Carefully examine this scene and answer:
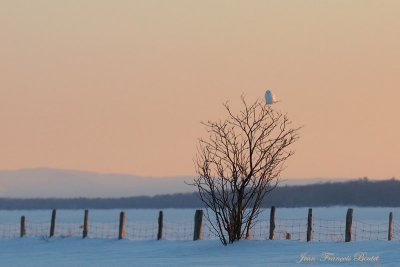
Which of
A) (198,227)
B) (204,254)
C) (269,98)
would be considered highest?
(269,98)

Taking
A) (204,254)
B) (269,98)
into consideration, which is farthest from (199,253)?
(269,98)

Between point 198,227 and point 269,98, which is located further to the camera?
point 198,227

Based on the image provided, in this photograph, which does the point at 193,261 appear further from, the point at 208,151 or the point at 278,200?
the point at 278,200

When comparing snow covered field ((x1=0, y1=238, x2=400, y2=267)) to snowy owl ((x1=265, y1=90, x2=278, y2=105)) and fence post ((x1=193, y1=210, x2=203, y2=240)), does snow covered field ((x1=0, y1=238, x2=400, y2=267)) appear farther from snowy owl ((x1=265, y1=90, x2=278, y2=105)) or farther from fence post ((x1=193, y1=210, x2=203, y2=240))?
snowy owl ((x1=265, y1=90, x2=278, y2=105))

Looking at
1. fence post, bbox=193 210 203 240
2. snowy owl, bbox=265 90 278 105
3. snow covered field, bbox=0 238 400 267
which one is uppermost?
snowy owl, bbox=265 90 278 105

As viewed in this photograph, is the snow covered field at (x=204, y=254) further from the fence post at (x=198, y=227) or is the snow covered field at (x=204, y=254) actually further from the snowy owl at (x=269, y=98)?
the snowy owl at (x=269, y=98)

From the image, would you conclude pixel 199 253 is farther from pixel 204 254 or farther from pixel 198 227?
pixel 198 227

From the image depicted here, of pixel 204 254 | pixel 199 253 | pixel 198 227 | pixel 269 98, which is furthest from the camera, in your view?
pixel 198 227

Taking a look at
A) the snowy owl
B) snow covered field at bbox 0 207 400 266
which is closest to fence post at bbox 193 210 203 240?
snow covered field at bbox 0 207 400 266

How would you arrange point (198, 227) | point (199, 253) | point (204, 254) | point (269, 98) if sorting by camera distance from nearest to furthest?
1. point (204, 254)
2. point (199, 253)
3. point (269, 98)
4. point (198, 227)

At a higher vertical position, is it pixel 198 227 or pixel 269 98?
pixel 269 98

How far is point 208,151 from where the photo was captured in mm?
32094

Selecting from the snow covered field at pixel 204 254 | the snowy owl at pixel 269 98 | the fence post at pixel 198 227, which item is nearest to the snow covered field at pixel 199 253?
the snow covered field at pixel 204 254

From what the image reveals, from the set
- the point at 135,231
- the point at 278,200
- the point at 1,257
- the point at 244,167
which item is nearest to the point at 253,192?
A: the point at 244,167
